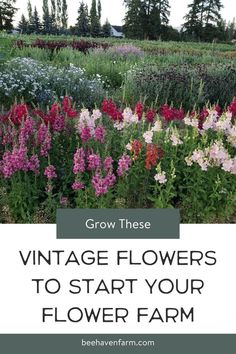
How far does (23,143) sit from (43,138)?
293 millimetres

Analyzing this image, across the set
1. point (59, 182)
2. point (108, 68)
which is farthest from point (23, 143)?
point (108, 68)

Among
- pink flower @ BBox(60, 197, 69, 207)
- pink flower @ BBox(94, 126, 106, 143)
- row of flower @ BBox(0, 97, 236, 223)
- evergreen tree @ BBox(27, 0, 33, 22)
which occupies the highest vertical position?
pink flower @ BBox(94, 126, 106, 143)

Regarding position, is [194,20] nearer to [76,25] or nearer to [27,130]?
[76,25]

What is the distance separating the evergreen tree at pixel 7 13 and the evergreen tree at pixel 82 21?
1187cm

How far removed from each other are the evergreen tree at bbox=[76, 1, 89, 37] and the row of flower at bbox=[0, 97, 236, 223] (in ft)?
185

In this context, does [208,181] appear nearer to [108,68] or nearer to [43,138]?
[43,138]

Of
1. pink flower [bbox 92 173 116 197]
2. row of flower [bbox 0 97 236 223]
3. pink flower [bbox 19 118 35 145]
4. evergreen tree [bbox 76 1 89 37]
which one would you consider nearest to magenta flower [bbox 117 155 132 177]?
row of flower [bbox 0 97 236 223]

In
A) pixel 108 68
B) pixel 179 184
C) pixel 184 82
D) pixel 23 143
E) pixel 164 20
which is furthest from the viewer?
pixel 164 20

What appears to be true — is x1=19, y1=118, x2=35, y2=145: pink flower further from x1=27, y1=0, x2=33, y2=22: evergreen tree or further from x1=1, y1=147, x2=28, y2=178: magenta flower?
x1=27, y1=0, x2=33, y2=22: evergreen tree

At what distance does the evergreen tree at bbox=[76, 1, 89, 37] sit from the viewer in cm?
5781

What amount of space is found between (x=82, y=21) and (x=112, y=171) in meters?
57.1

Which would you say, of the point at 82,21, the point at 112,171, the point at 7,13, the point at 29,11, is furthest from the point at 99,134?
the point at 29,11

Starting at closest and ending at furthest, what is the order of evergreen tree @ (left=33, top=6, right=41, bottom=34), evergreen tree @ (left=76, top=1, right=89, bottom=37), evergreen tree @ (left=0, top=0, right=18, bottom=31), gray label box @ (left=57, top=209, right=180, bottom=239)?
gray label box @ (left=57, top=209, right=180, bottom=239)
evergreen tree @ (left=0, top=0, right=18, bottom=31)
evergreen tree @ (left=76, top=1, right=89, bottom=37)
evergreen tree @ (left=33, top=6, right=41, bottom=34)

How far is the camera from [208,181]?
4266 millimetres
